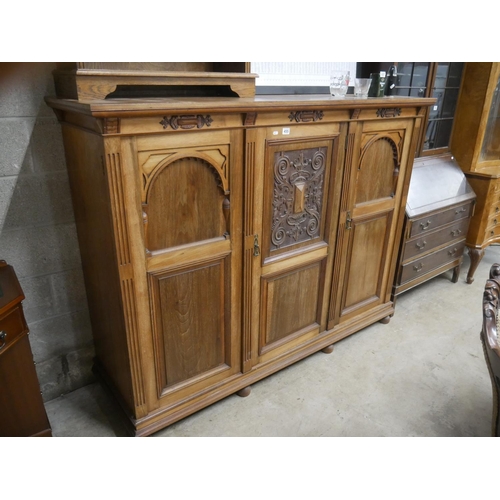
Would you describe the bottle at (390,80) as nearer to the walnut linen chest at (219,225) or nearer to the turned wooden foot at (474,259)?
the walnut linen chest at (219,225)

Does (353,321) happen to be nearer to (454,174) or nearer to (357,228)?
(357,228)

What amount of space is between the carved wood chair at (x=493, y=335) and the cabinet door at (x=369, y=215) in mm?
811

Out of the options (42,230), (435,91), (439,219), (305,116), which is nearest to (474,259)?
(439,219)

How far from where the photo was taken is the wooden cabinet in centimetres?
294

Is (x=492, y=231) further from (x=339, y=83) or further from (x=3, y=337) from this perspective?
(x=3, y=337)

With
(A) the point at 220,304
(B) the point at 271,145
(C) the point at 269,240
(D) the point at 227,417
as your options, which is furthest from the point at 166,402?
(B) the point at 271,145

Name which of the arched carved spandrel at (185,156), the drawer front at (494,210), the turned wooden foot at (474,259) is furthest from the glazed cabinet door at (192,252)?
the drawer front at (494,210)

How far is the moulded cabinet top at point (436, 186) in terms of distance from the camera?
2.60 meters

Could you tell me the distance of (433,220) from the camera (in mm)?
2682

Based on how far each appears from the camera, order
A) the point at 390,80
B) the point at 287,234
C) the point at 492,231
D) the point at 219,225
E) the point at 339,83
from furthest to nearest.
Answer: the point at 492,231 → the point at 390,80 → the point at 339,83 → the point at 287,234 → the point at 219,225

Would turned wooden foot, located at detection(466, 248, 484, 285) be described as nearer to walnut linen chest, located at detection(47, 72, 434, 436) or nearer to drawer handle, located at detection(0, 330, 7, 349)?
walnut linen chest, located at detection(47, 72, 434, 436)

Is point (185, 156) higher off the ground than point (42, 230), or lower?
higher

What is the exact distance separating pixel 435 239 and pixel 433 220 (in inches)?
7.0

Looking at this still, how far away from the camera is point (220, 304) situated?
5.73 feet
